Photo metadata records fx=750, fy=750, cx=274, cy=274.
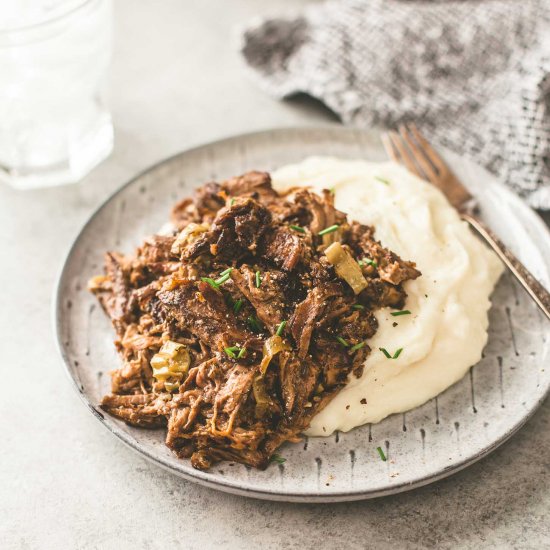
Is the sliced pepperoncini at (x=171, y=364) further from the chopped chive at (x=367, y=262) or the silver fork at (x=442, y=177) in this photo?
the silver fork at (x=442, y=177)

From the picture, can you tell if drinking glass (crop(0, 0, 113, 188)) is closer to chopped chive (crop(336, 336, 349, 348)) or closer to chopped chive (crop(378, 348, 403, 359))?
chopped chive (crop(336, 336, 349, 348))

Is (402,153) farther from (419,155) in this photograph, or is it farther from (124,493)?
(124,493)

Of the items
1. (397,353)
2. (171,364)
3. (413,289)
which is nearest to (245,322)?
(171,364)

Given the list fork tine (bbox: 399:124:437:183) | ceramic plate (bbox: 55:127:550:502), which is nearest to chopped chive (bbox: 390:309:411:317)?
ceramic plate (bbox: 55:127:550:502)

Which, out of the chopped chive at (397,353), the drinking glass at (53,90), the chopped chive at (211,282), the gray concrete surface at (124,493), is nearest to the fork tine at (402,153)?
the chopped chive at (397,353)

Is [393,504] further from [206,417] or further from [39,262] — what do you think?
[39,262]
